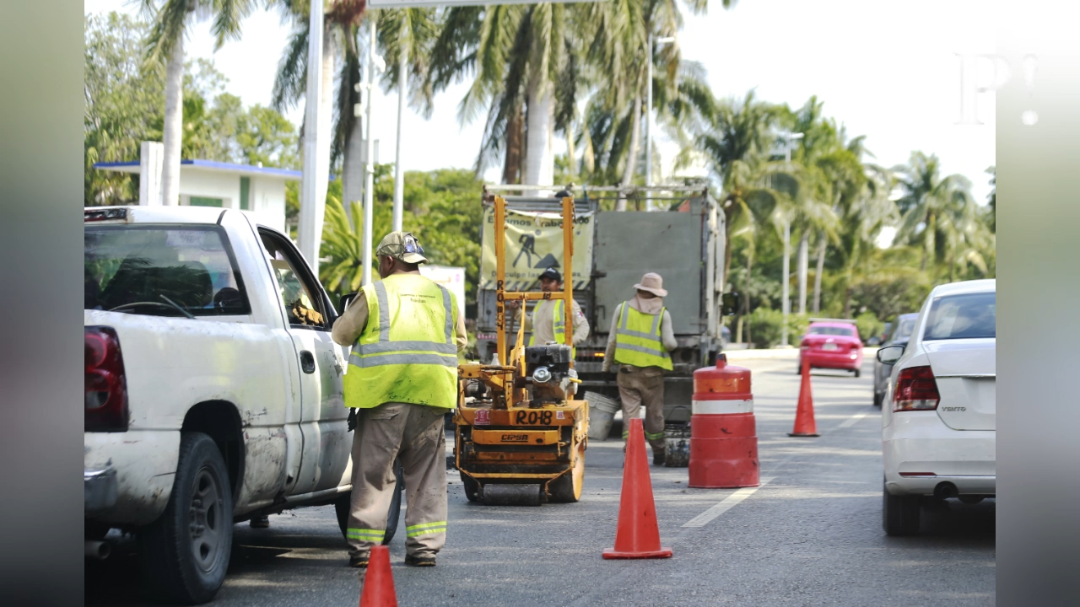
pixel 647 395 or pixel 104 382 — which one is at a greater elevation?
pixel 104 382

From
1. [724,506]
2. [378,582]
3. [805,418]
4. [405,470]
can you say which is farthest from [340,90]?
[378,582]

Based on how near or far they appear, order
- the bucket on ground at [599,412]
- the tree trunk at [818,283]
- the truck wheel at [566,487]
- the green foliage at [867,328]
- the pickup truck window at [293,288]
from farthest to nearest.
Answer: the tree trunk at [818,283]
the green foliage at [867,328]
the bucket on ground at [599,412]
the truck wheel at [566,487]
the pickup truck window at [293,288]

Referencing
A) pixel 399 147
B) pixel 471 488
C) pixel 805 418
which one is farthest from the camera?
pixel 399 147

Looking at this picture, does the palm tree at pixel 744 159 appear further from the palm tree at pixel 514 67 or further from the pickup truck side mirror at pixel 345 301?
the pickup truck side mirror at pixel 345 301

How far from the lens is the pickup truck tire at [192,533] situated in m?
6.13

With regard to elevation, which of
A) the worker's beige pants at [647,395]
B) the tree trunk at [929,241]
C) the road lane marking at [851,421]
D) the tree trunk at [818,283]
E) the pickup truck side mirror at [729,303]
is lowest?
the road lane marking at [851,421]

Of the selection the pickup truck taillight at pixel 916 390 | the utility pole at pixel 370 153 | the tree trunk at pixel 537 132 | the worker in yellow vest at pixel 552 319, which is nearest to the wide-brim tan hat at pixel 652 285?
the worker in yellow vest at pixel 552 319

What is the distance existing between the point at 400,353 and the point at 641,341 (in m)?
5.84

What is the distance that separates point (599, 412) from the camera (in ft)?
54.3

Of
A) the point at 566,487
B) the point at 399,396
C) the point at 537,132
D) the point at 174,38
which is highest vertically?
the point at 174,38

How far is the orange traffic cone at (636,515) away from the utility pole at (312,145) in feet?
44.6

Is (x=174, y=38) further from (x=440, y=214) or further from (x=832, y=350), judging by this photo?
(x=440, y=214)
